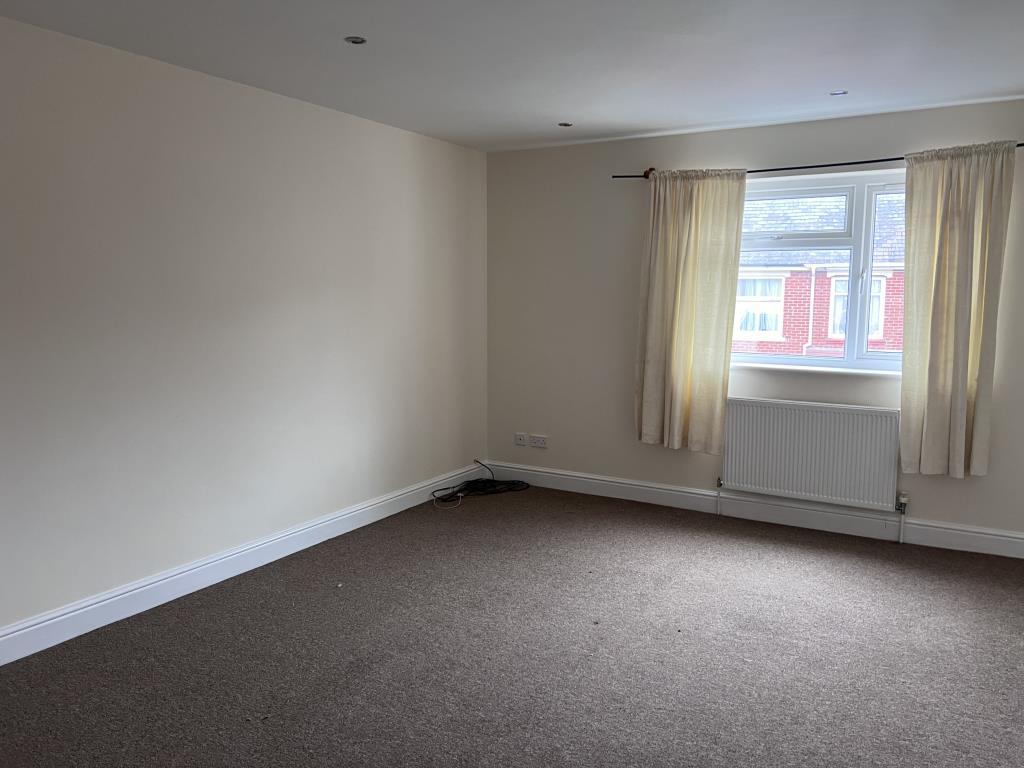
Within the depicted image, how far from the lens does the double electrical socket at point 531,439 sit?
5609mm

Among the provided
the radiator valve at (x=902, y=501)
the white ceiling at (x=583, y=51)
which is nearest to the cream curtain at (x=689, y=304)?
the white ceiling at (x=583, y=51)

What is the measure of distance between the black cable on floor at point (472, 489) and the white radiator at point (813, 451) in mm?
1540

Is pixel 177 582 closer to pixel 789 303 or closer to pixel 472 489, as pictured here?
pixel 472 489

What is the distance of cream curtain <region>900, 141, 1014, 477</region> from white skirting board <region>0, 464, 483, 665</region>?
125 inches

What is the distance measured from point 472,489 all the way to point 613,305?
1649 mm

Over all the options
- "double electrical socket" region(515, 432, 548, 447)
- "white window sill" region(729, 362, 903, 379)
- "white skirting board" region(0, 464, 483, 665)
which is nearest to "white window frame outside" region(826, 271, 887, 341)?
"white window sill" region(729, 362, 903, 379)

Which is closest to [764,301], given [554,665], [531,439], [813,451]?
[813,451]

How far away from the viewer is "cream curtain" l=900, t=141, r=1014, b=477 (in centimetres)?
400

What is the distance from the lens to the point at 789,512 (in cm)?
476

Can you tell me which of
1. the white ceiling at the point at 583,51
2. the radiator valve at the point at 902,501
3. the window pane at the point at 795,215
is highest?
the white ceiling at the point at 583,51

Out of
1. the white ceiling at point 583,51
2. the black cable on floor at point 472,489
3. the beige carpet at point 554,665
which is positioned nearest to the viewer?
Result: the beige carpet at point 554,665

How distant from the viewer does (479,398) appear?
227 inches

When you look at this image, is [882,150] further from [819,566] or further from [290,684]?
[290,684]

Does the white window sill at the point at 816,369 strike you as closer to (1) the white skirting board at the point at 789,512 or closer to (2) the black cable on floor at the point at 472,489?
(1) the white skirting board at the point at 789,512
